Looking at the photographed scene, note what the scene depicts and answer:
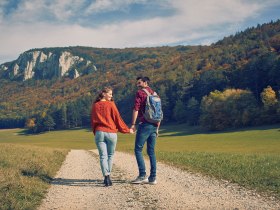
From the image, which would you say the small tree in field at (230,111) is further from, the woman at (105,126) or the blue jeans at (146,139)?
the woman at (105,126)

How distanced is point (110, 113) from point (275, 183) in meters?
4.95

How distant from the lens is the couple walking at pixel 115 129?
32.7 ft

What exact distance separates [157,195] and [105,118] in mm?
2994

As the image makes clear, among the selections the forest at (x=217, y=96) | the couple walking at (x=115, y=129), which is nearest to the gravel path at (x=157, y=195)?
the couple walking at (x=115, y=129)

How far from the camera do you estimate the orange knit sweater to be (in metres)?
10.2

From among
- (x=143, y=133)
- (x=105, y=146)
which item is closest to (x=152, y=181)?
(x=143, y=133)

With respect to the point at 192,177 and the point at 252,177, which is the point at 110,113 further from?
the point at 252,177

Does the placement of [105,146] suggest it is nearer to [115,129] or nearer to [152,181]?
[115,129]

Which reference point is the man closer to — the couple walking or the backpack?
the couple walking

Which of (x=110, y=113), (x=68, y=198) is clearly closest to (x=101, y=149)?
(x=110, y=113)

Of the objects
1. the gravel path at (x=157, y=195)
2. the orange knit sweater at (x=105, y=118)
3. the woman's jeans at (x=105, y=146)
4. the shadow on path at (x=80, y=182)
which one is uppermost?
the orange knit sweater at (x=105, y=118)

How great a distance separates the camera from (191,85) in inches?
4948

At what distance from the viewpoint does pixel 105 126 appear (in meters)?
10.2

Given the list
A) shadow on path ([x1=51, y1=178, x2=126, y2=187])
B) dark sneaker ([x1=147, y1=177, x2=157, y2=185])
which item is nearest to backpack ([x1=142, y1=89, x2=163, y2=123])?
dark sneaker ([x1=147, y1=177, x2=157, y2=185])
